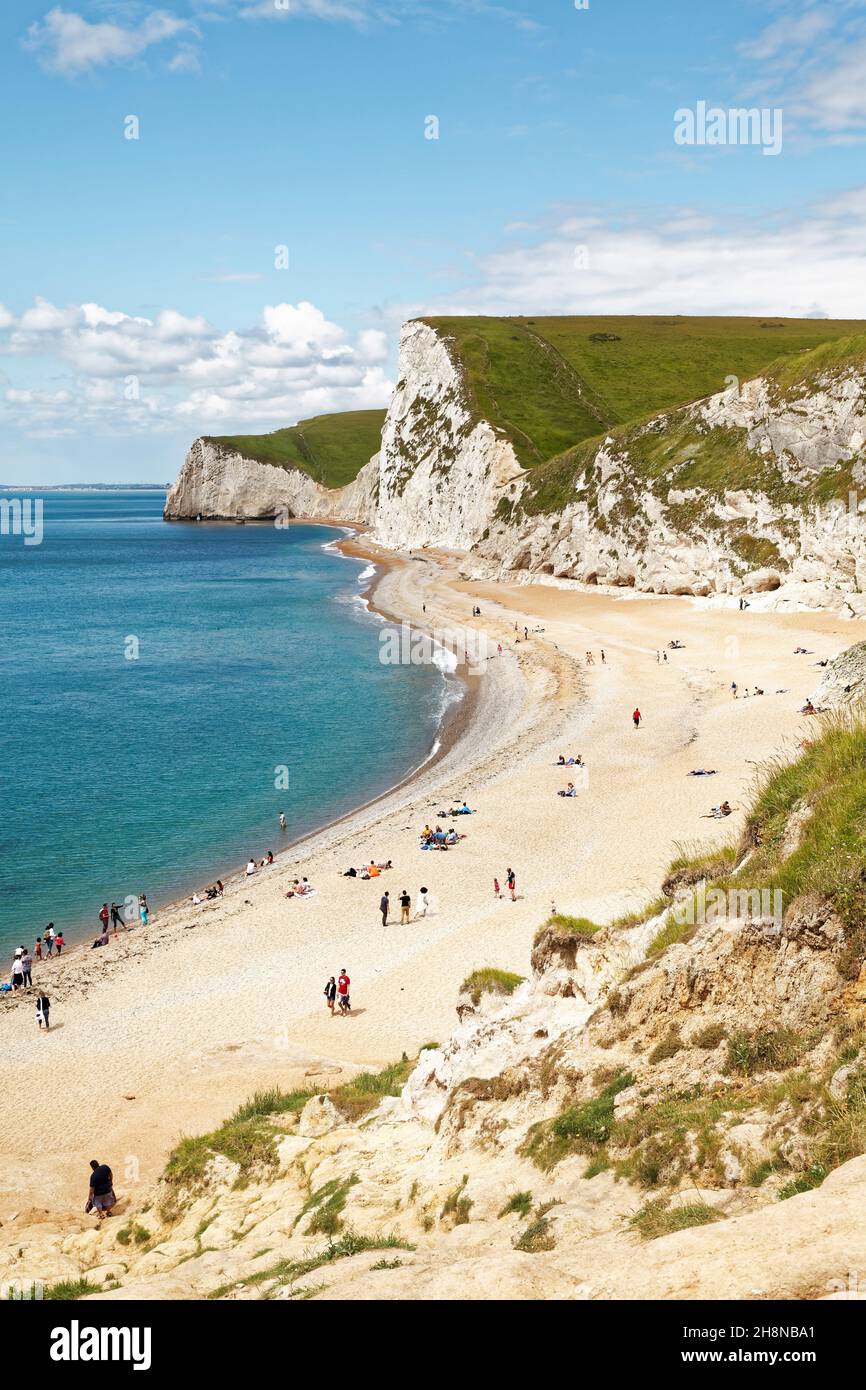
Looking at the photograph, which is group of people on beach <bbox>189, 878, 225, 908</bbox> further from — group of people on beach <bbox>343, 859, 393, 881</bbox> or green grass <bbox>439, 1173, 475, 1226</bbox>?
green grass <bbox>439, 1173, 475, 1226</bbox>

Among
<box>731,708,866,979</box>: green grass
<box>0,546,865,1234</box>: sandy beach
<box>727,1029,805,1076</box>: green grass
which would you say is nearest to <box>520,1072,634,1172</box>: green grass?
<box>727,1029,805,1076</box>: green grass

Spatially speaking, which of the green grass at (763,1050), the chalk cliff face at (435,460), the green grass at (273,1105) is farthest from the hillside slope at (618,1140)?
the chalk cliff face at (435,460)

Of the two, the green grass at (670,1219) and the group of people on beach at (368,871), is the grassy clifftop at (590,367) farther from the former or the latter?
the green grass at (670,1219)

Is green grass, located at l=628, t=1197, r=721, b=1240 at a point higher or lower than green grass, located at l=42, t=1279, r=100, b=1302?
higher

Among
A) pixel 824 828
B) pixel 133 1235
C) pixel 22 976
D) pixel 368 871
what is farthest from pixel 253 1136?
pixel 368 871
